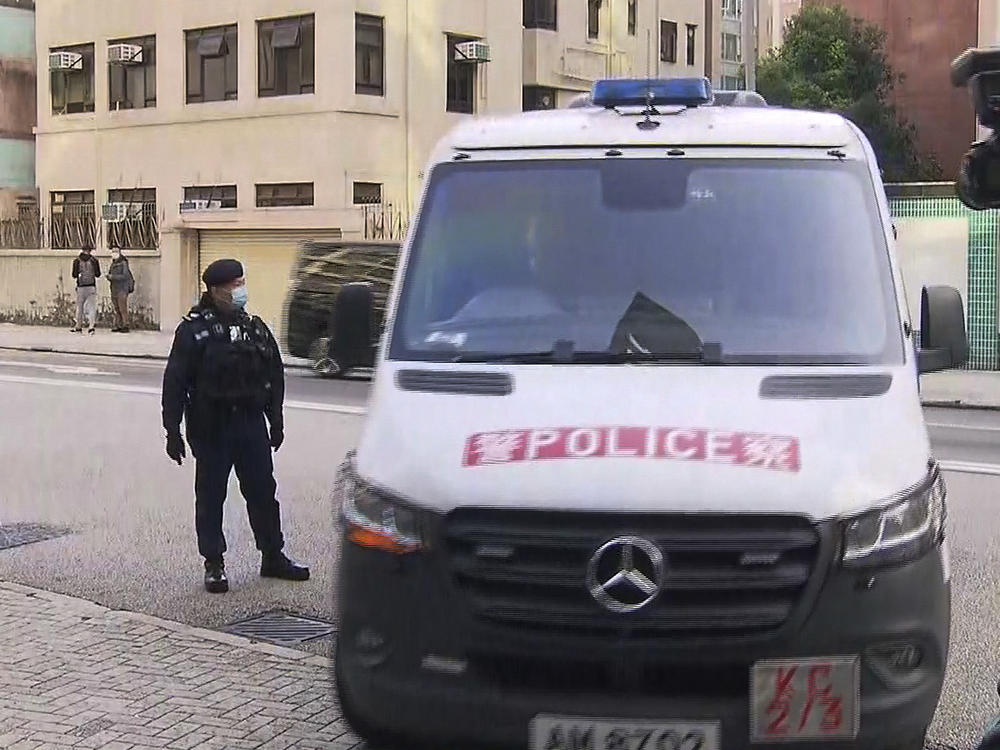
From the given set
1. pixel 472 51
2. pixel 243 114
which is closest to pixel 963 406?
pixel 472 51

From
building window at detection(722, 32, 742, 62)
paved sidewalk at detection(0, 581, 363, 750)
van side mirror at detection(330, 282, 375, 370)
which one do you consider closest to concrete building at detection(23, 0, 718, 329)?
paved sidewalk at detection(0, 581, 363, 750)

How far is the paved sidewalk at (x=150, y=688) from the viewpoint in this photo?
5293 mm

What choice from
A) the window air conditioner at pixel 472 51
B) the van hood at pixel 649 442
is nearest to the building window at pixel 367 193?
the window air conditioner at pixel 472 51

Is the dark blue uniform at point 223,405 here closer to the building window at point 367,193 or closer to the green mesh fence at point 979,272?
the green mesh fence at point 979,272

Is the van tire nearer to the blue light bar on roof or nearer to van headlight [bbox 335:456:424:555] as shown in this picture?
van headlight [bbox 335:456:424:555]

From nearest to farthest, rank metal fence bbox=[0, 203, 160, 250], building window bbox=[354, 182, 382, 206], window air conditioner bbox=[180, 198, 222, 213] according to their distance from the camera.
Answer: building window bbox=[354, 182, 382, 206] < window air conditioner bbox=[180, 198, 222, 213] < metal fence bbox=[0, 203, 160, 250]

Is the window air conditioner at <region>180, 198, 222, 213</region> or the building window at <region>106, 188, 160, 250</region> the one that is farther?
the window air conditioner at <region>180, 198, 222, 213</region>

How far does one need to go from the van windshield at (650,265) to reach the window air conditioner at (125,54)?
106 feet

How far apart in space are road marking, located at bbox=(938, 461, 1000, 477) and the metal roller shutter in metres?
18.6

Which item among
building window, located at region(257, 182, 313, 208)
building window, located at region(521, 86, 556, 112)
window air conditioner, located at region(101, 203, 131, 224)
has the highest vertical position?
building window, located at region(521, 86, 556, 112)

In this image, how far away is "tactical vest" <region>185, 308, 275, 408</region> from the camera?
24.4 feet

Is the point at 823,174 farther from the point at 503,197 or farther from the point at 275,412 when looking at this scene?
the point at 275,412

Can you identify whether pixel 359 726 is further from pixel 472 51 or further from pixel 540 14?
pixel 540 14

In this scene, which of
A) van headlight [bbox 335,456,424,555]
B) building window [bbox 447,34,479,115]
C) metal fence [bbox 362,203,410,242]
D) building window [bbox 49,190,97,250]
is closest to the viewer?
van headlight [bbox 335,456,424,555]
